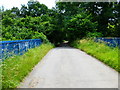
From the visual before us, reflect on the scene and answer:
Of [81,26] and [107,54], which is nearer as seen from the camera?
[107,54]

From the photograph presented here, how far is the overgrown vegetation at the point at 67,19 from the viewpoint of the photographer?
24.4m

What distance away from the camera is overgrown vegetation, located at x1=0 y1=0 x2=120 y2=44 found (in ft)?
79.9

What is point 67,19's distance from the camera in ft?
90.5

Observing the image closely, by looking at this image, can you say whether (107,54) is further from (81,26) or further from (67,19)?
(67,19)

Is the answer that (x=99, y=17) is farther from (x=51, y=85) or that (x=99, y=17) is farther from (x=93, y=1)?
(x=51, y=85)

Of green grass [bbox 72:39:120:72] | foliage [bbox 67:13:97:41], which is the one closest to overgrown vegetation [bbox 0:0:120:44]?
foliage [bbox 67:13:97:41]

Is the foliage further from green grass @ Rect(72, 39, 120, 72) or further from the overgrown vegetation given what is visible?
green grass @ Rect(72, 39, 120, 72)

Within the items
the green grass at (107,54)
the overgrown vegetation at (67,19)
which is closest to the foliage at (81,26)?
the overgrown vegetation at (67,19)

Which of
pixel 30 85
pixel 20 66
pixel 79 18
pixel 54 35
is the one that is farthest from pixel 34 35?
pixel 30 85

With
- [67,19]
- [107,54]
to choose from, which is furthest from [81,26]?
[107,54]

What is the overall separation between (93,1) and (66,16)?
22.3 feet

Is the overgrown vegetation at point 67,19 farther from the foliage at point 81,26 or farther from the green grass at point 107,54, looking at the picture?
the green grass at point 107,54

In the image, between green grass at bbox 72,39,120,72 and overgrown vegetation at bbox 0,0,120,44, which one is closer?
green grass at bbox 72,39,120,72

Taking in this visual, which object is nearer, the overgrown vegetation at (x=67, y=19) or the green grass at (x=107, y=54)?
the green grass at (x=107, y=54)
